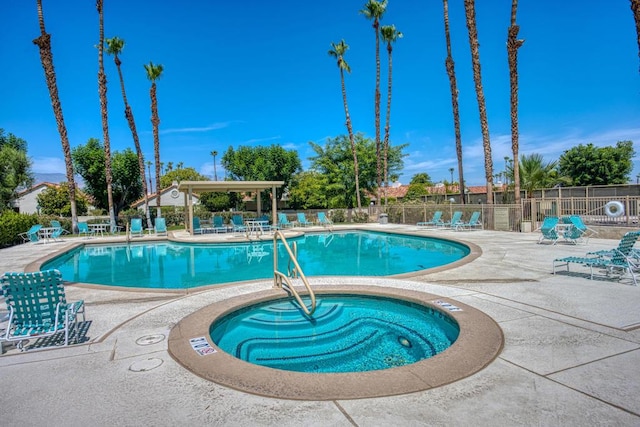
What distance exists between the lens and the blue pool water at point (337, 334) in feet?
13.6

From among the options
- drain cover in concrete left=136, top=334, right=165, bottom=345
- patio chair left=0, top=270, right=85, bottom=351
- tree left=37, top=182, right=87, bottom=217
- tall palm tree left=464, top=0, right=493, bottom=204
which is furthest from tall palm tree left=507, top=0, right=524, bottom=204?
tree left=37, top=182, right=87, bottom=217

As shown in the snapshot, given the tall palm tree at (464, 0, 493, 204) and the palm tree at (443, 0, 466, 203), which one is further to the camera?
the palm tree at (443, 0, 466, 203)

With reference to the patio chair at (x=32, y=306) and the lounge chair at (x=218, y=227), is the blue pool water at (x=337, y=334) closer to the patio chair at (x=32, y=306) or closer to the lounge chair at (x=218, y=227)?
the patio chair at (x=32, y=306)

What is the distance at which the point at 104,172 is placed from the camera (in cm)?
2703

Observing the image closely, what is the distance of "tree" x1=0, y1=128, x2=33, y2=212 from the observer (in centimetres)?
2353

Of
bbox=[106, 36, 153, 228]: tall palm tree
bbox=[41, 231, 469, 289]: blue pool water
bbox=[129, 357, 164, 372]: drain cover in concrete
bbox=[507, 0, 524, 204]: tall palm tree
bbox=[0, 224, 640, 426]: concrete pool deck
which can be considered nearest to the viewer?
bbox=[0, 224, 640, 426]: concrete pool deck

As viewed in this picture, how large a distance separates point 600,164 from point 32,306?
51228 millimetres

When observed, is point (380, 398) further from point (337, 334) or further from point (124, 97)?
point (124, 97)

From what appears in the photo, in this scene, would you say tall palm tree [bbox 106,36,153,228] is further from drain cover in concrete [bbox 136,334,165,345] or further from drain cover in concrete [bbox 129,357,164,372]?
drain cover in concrete [bbox 129,357,164,372]

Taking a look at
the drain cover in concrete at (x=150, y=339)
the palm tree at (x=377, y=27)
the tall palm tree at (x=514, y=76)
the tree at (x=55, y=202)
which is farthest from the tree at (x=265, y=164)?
the drain cover in concrete at (x=150, y=339)

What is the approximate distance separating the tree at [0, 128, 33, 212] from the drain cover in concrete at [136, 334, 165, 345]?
2569cm

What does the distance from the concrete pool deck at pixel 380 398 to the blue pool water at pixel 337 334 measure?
708mm

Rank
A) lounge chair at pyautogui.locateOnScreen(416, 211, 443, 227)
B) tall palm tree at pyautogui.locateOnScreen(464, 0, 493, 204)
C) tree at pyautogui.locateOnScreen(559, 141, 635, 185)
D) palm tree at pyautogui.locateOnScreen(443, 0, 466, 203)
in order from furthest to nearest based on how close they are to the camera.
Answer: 1. tree at pyautogui.locateOnScreen(559, 141, 635, 185)
2. palm tree at pyautogui.locateOnScreen(443, 0, 466, 203)
3. lounge chair at pyautogui.locateOnScreen(416, 211, 443, 227)
4. tall palm tree at pyautogui.locateOnScreen(464, 0, 493, 204)

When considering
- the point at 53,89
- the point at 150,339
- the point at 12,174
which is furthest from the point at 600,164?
the point at 12,174
